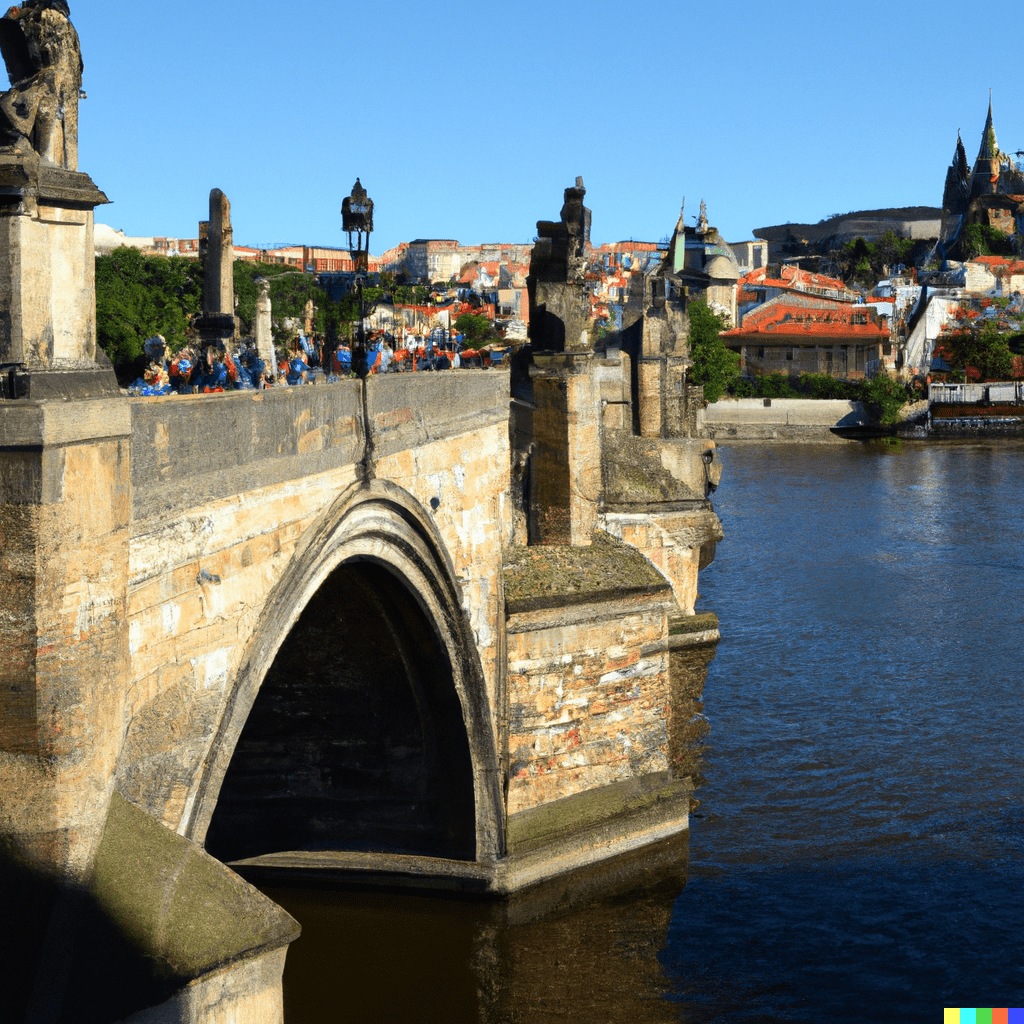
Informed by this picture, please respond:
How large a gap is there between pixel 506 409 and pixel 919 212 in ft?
358

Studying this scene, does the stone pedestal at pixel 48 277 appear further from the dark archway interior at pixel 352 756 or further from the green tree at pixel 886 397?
the green tree at pixel 886 397

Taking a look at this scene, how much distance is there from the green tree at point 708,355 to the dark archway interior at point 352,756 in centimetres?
4427

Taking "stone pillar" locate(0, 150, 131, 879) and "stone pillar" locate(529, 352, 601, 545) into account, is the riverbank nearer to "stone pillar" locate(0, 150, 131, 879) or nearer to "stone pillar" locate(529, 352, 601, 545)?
"stone pillar" locate(529, 352, 601, 545)

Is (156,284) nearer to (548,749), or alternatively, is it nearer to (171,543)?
(548,749)

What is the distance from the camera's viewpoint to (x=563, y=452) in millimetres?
16156

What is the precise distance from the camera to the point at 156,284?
33000 millimetres

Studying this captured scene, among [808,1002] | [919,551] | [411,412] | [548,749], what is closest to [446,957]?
[548,749]

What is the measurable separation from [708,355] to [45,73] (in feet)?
177

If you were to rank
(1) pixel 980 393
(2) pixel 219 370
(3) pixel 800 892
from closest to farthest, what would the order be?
(2) pixel 219 370, (3) pixel 800 892, (1) pixel 980 393

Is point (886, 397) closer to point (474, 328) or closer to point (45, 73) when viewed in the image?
point (474, 328)

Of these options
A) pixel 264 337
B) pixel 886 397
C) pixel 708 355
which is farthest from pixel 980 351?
pixel 264 337

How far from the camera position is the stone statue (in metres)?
5.66

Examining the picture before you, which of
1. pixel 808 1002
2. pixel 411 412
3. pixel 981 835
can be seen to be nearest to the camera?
pixel 411 412

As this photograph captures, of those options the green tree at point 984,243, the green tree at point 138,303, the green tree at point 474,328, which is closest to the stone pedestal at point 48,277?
the green tree at point 138,303
